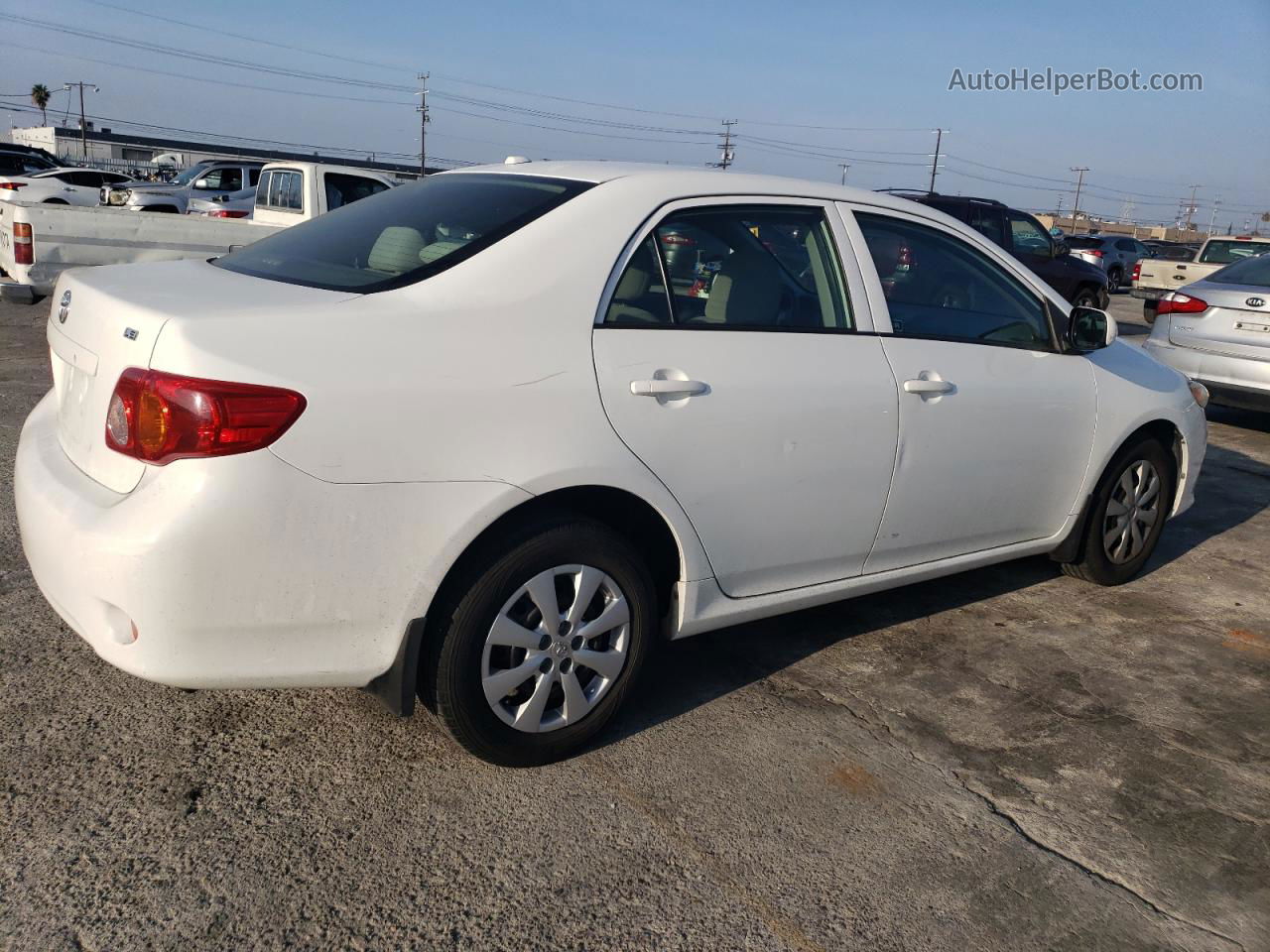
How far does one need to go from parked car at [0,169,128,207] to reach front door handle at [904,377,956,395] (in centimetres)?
2007

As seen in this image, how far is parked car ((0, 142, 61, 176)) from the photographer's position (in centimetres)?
2869

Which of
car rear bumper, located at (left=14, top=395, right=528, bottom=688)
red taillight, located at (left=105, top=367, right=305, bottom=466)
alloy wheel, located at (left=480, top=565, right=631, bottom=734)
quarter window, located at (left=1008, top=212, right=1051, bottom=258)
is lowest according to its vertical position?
alloy wheel, located at (left=480, top=565, right=631, bottom=734)

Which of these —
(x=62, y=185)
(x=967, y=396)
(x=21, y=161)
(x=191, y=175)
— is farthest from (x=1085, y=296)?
(x=21, y=161)

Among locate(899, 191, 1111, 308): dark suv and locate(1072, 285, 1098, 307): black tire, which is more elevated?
locate(899, 191, 1111, 308): dark suv

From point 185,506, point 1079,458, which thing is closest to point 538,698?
point 185,506

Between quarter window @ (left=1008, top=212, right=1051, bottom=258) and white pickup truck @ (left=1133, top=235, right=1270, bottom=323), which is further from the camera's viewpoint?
white pickup truck @ (left=1133, top=235, right=1270, bottom=323)

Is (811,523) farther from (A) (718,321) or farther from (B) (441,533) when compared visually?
(B) (441,533)

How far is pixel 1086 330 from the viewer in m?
4.16

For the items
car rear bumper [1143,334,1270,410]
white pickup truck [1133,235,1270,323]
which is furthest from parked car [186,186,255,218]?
white pickup truck [1133,235,1270,323]

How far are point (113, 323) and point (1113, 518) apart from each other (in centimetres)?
396

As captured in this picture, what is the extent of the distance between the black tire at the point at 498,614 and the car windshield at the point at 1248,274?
22.3 feet

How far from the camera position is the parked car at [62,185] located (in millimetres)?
21030

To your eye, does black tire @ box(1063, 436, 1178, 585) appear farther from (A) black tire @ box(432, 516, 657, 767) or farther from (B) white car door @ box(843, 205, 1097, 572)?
(A) black tire @ box(432, 516, 657, 767)

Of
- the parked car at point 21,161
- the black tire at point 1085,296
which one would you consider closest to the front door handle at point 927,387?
the black tire at point 1085,296
